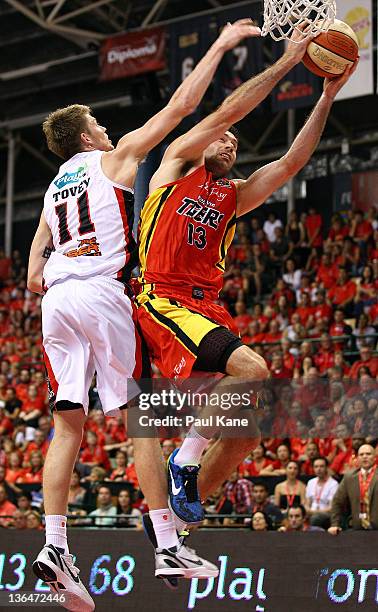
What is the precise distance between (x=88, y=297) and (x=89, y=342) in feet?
0.91

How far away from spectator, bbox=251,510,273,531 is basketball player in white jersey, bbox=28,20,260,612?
452 centimetres

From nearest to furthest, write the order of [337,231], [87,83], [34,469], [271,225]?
[34,469], [337,231], [271,225], [87,83]

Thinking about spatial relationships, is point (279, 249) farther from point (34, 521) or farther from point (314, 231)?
point (34, 521)

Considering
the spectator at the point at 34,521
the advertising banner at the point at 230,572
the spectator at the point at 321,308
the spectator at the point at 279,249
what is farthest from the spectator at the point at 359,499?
the spectator at the point at 279,249

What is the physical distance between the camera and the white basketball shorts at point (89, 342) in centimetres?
586

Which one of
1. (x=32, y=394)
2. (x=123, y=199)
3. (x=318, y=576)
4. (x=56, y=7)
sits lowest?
(x=318, y=576)

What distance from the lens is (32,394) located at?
1631 cm

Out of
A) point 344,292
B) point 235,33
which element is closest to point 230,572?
point 235,33

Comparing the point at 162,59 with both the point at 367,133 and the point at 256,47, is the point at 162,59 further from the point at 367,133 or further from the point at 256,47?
the point at 367,133

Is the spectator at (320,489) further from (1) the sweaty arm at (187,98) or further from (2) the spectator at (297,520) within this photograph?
(1) the sweaty arm at (187,98)

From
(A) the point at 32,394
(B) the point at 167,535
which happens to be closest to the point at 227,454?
→ (B) the point at 167,535

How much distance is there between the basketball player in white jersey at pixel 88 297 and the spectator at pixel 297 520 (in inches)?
180

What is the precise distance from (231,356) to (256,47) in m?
12.4

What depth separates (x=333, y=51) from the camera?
6.39 meters
